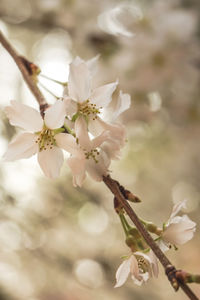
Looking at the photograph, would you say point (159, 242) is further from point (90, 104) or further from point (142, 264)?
point (90, 104)

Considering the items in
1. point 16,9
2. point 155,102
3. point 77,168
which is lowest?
point 77,168

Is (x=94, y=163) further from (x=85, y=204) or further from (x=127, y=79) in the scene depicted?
(x=85, y=204)

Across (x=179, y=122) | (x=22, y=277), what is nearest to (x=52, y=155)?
(x=179, y=122)

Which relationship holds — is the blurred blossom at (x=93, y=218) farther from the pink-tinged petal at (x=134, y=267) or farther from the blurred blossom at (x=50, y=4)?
the pink-tinged petal at (x=134, y=267)

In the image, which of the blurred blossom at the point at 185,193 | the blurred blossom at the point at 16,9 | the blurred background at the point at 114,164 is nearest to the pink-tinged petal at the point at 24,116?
the blurred background at the point at 114,164

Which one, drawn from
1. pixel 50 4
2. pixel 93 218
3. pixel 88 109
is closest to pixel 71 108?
pixel 88 109

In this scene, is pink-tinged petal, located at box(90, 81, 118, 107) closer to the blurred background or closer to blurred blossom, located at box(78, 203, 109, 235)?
the blurred background

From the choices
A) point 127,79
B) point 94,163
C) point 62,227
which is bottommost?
point 94,163
